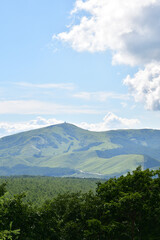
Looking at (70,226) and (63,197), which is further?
(63,197)

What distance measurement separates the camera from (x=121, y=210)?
44.0 metres

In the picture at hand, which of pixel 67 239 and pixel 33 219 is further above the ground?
pixel 33 219

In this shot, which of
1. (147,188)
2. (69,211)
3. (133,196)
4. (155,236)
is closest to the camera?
(133,196)

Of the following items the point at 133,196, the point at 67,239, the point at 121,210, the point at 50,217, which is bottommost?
the point at 67,239

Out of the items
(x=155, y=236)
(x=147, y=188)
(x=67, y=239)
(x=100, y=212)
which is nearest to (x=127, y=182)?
(x=147, y=188)

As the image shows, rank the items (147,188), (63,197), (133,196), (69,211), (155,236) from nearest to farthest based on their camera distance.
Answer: (133,196), (147,188), (155,236), (69,211), (63,197)

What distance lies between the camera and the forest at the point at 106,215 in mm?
42781

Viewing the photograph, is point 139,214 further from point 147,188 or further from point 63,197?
point 63,197

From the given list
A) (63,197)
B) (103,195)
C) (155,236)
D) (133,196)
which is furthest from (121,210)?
(63,197)

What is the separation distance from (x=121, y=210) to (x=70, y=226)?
1385cm

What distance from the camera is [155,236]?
50.1 metres

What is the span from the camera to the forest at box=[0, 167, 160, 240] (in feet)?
140

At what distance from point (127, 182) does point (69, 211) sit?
19026mm

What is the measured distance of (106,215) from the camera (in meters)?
48.7
